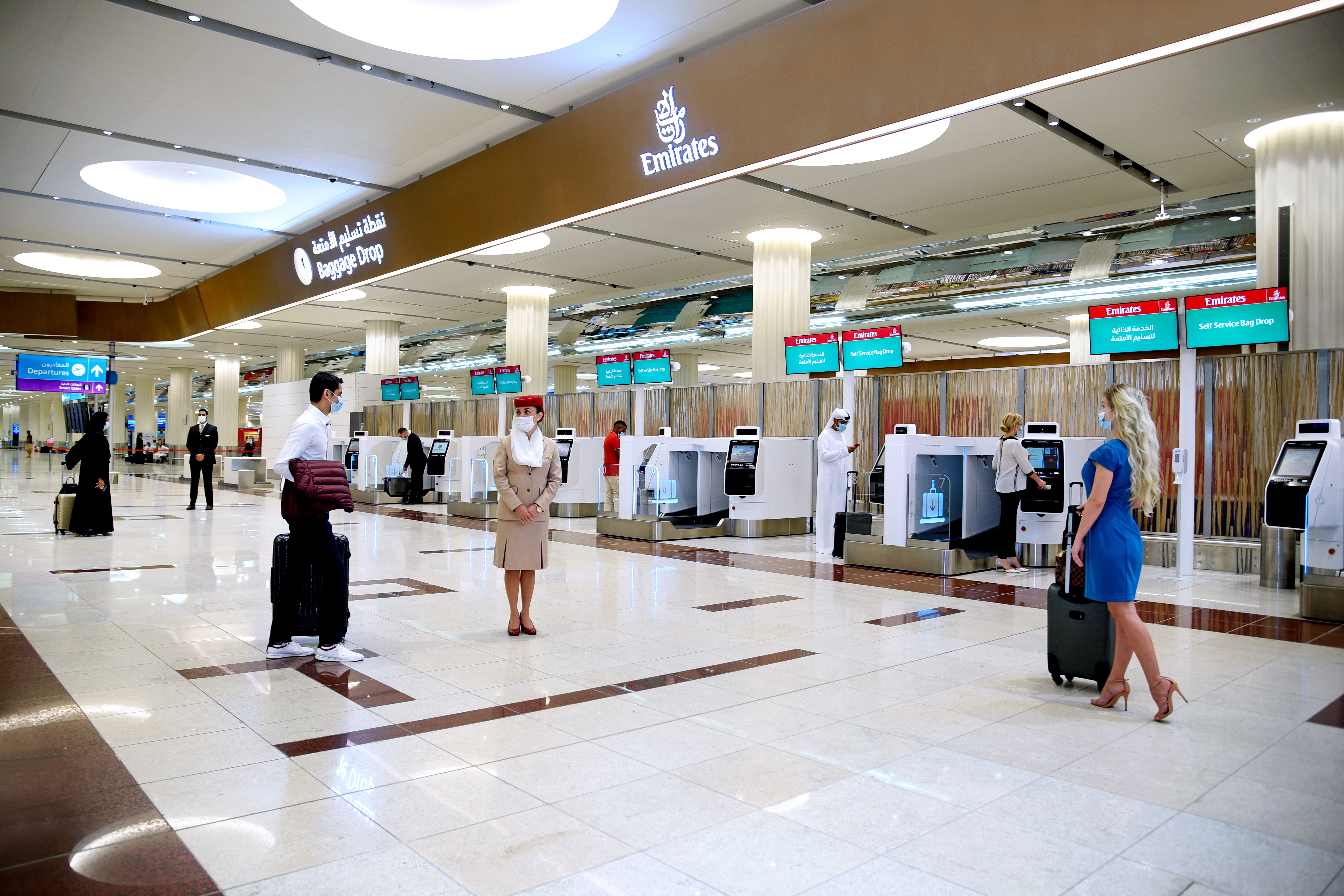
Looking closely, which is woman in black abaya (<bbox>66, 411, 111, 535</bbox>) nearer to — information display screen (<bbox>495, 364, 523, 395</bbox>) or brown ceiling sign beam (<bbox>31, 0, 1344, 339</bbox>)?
brown ceiling sign beam (<bbox>31, 0, 1344, 339</bbox>)

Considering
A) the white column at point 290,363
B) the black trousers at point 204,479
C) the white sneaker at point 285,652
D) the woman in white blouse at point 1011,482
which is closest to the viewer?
the white sneaker at point 285,652

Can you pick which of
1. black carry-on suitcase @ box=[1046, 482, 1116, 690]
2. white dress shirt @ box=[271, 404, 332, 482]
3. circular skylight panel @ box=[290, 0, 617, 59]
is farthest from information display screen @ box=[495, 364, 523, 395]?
black carry-on suitcase @ box=[1046, 482, 1116, 690]

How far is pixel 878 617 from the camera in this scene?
689cm

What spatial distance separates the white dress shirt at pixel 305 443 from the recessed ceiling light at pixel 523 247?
9830mm

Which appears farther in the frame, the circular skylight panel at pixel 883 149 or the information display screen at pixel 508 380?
the information display screen at pixel 508 380

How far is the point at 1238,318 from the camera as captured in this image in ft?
29.4

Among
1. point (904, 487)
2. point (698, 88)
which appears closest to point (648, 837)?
point (698, 88)

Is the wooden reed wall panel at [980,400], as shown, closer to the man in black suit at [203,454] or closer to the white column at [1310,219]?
the white column at [1310,219]

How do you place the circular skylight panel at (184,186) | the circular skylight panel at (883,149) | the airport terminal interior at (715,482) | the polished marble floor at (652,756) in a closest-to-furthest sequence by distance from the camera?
the polished marble floor at (652,756) < the airport terminal interior at (715,482) < the circular skylight panel at (883,149) < the circular skylight panel at (184,186)

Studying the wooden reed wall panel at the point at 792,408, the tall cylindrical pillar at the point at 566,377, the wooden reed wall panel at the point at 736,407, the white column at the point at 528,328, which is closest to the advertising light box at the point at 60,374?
the white column at the point at 528,328

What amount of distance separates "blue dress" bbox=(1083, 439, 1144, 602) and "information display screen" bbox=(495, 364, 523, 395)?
14.5 meters

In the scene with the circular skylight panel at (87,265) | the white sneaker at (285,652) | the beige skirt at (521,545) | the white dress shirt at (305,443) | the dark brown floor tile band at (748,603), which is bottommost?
the dark brown floor tile band at (748,603)

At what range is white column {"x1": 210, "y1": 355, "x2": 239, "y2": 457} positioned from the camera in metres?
34.3

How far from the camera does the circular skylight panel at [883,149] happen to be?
9.86 meters
